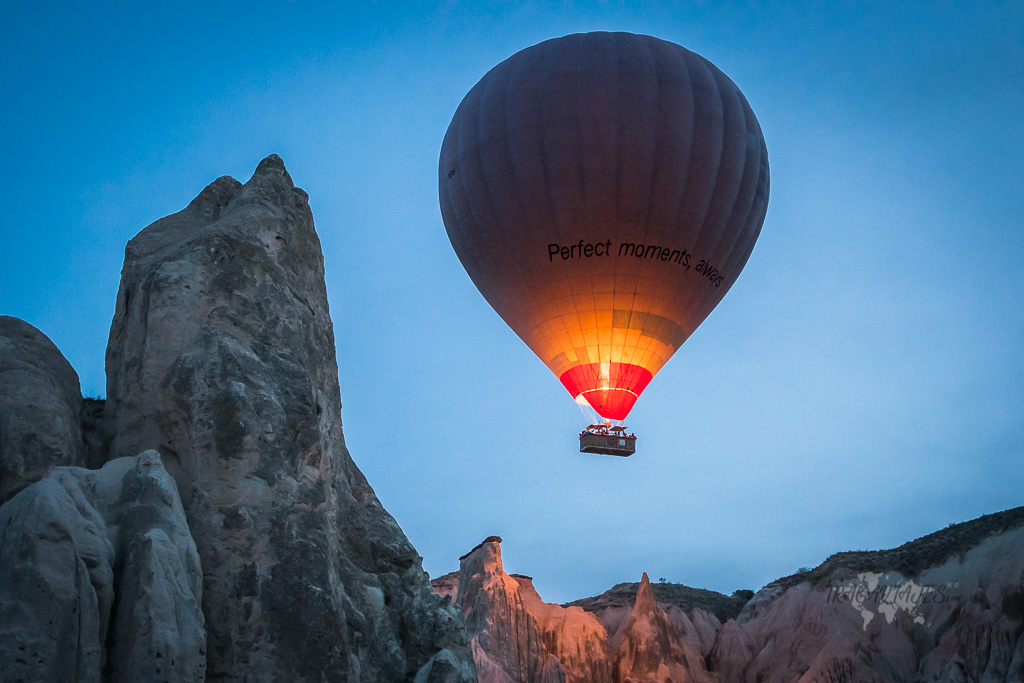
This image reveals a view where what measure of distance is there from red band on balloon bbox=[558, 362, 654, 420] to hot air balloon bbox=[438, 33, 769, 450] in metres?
0.03

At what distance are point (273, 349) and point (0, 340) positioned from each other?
298cm

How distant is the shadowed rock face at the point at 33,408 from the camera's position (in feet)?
34.7

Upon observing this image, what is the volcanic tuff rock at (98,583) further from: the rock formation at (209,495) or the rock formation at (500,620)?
the rock formation at (500,620)

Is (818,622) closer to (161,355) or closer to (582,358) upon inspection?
(582,358)

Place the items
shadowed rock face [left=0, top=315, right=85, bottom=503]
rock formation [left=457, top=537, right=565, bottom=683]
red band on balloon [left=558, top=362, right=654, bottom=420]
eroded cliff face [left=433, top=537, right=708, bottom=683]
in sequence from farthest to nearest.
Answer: eroded cliff face [left=433, top=537, right=708, bottom=683], rock formation [left=457, top=537, right=565, bottom=683], red band on balloon [left=558, top=362, right=654, bottom=420], shadowed rock face [left=0, top=315, right=85, bottom=503]

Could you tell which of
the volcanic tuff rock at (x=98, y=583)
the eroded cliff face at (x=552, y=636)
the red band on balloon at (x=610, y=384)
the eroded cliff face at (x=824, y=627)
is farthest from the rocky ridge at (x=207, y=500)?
the eroded cliff face at (x=552, y=636)

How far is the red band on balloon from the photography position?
27781 millimetres

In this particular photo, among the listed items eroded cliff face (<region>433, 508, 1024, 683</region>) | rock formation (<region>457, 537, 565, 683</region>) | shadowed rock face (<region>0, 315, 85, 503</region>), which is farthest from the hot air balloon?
shadowed rock face (<region>0, 315, 85, 503</region>)

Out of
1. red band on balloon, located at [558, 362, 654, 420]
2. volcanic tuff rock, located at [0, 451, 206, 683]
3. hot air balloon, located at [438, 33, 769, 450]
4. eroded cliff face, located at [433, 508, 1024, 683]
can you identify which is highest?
hot air balloon, located at [438, 33, 769, 450]

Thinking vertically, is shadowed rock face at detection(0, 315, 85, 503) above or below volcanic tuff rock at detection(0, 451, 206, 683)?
above

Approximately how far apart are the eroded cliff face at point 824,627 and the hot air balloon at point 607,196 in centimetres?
1106

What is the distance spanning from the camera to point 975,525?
132ft

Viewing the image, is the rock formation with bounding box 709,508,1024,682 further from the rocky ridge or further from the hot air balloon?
the rocky ridge

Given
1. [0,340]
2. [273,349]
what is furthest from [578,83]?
[0,340]
